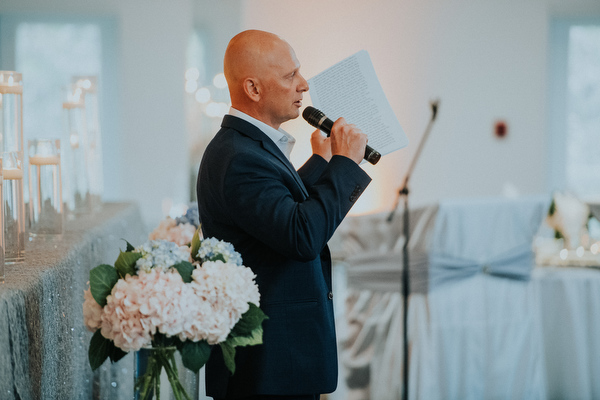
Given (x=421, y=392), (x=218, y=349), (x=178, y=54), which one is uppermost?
(x=178, y=54)

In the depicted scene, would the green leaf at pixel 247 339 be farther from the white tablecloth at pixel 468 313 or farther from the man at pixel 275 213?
the white tablecloth at pixel 468 313

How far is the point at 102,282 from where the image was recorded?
40.4 inches

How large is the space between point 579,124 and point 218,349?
18.0 feet

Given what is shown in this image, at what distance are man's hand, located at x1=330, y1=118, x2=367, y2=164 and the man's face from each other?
119 mm

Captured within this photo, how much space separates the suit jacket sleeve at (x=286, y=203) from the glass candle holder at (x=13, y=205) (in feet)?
1.36

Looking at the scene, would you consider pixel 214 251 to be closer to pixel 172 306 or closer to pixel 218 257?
pixel 218 257

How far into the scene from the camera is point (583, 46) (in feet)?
19.5

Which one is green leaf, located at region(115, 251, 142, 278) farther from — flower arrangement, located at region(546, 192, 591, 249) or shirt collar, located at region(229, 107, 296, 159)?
flower arrangement, located at region(546, 192, 591, 249)

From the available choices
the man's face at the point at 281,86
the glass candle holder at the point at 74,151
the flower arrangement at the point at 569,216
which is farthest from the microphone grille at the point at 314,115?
the flower arrangement at the point at 569,216

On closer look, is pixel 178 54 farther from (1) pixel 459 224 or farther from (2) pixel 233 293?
(2) pixel 233 293

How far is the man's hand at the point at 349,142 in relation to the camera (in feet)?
4.33

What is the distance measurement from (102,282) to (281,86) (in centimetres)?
59

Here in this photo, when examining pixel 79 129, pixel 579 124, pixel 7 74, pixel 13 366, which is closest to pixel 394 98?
pixel 579 124

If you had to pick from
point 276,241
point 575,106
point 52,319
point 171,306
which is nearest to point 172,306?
point 171,306
